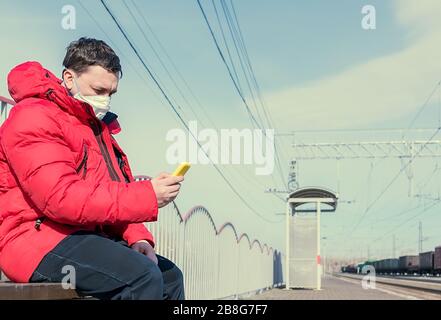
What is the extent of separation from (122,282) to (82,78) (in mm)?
750

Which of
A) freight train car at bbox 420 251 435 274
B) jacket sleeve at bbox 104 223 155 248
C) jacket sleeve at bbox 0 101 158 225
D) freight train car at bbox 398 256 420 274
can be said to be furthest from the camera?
freight train car at bbox 398 256 420 274

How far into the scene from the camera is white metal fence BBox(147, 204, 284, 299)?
8.31 meters

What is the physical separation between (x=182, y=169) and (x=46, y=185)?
16.2 inches

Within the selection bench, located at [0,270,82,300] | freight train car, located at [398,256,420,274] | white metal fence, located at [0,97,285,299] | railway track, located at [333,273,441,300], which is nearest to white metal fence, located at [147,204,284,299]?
white metal fence, located at [0,97,285,299]

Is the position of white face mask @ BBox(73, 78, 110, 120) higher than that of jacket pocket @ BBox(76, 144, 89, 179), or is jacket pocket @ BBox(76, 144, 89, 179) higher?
white face mask @ BBox(73, 78, 110, 120)

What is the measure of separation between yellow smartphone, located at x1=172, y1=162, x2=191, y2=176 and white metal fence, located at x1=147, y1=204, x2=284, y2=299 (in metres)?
5.83

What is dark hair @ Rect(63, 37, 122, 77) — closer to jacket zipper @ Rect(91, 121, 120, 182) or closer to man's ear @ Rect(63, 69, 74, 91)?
man's ear @ Rect(63, 69, 74, 91)

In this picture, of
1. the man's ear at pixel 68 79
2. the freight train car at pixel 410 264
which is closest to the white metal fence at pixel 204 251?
the man's ear at pixel 68 79

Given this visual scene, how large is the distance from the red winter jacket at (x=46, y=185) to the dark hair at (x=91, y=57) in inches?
5.6

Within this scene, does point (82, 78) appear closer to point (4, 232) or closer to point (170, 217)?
point (4, 232)

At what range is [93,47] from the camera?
7.14 ft

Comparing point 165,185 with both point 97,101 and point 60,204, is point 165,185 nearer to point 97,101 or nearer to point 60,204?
point 60,204

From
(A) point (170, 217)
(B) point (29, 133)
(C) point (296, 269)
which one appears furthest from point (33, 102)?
(C) point (296, 269)

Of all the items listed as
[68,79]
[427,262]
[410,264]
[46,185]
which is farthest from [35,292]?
[410,264]
